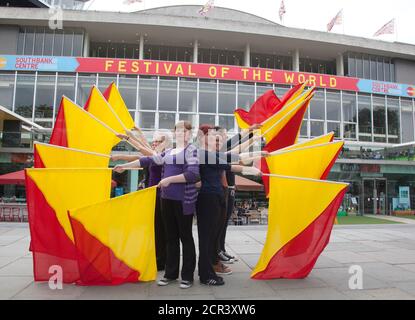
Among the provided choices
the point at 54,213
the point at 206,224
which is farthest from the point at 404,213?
the point at 54,213

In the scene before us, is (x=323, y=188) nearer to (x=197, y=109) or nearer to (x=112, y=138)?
(x=112, y=138)

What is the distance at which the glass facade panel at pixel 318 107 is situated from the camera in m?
24.6

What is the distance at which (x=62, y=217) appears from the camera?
4.44m

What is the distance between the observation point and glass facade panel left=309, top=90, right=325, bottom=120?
24.6 metres

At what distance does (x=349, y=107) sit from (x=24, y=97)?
22.9 metres

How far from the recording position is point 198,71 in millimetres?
23078

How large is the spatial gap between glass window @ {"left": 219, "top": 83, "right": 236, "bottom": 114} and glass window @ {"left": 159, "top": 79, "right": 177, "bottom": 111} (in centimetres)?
317

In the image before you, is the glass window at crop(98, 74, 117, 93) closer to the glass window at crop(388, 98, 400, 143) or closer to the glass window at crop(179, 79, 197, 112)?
the glass window at crop(179, 79, 197, 112)

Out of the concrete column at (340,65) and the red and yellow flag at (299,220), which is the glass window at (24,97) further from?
the concrete column at (340,65)

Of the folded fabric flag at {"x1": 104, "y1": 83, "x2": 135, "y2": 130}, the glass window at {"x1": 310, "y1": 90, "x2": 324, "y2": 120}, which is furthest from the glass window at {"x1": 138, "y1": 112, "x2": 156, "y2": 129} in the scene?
the folded fabric flag at {"x1": 104, "y1": 83, "x2": 135, "y2": 130}

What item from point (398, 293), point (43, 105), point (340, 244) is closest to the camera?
point (398, 293)

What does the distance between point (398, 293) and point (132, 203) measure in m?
3.47

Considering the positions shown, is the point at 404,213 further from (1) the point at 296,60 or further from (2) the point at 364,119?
(1) the point at 296,60
